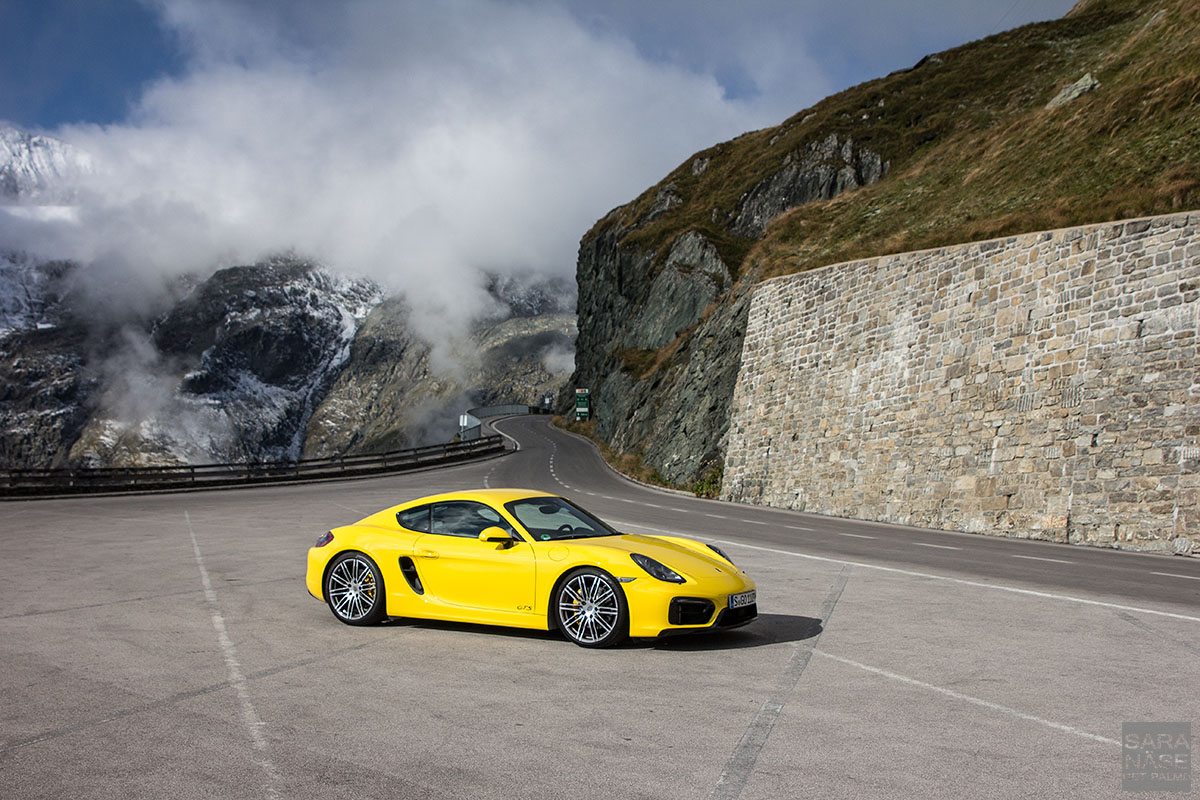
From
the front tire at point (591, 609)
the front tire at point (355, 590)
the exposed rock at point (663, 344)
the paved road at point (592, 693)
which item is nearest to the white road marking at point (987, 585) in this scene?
the paved road at point (592, 693)

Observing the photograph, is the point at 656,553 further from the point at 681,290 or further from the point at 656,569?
the point at 681,290

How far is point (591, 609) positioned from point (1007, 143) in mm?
32012

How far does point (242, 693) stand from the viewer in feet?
19.2

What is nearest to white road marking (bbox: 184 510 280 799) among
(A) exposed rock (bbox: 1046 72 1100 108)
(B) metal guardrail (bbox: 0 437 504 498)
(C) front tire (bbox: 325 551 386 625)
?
(C) front tire (bbox: 325 551 386 625)

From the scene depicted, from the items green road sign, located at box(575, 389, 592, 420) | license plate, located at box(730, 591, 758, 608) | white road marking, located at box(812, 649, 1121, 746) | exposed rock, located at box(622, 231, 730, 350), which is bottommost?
white road marking, located at box(812, 649, 1121, 746)

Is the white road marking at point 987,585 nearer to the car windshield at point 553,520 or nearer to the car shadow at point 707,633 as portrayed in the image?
the car shadow at point 707,633

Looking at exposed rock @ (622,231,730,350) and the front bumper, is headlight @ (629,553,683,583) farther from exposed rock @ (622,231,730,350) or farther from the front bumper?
exposed rock @ (622,231,730,350)

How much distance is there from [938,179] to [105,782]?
36499 mm

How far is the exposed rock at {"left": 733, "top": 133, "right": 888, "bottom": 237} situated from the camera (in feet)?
188

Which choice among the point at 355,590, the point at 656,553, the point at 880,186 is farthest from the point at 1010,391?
the point at 880,186

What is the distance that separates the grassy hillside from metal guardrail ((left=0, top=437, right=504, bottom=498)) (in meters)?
20.5

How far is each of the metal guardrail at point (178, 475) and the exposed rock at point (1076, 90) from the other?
31.8m

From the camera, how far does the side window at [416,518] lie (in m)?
8.37

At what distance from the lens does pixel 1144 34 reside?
113 ft
